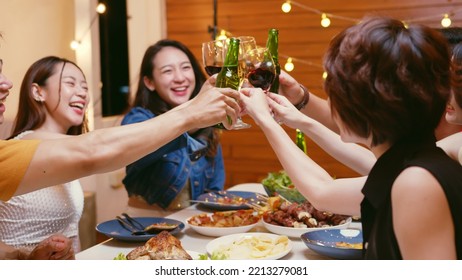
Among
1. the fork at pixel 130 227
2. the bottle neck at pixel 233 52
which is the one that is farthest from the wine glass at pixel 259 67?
the fork at pixel 130 227

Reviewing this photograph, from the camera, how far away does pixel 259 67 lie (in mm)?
1408

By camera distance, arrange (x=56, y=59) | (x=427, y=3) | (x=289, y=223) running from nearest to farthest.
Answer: (x=289, y=223), (x=56, y=59), (x=427, y=3)

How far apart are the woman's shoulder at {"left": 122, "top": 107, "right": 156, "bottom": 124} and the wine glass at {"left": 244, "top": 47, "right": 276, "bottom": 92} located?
1275 mm

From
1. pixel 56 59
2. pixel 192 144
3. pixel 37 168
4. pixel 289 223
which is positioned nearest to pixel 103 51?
pixel 192 144

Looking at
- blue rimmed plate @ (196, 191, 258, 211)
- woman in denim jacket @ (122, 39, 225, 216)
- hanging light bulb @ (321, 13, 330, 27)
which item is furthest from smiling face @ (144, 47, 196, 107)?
hanging light bulb @ (321, 13, 330, 27)

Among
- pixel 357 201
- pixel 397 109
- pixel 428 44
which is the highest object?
pixel 428 44

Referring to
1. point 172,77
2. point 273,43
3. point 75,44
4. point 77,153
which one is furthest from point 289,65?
point 77,153

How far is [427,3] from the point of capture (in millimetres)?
3863

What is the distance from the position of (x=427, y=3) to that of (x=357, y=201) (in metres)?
3.09

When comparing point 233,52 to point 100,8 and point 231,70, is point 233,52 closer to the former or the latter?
point 231,70

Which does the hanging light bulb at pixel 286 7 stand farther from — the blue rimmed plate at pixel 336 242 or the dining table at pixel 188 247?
the blue rimmed plate at pixel 336 242

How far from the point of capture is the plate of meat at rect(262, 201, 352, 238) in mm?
1731

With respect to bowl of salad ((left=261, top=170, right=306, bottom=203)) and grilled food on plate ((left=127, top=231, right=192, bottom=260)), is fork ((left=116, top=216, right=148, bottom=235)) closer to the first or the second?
grilled food on plate ((left=127, top=231, right=192, bottom=260))
